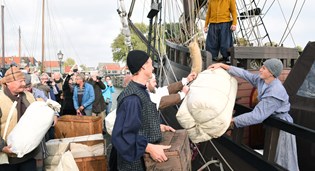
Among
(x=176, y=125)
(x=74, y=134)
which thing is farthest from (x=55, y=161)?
(x=176, y=125)

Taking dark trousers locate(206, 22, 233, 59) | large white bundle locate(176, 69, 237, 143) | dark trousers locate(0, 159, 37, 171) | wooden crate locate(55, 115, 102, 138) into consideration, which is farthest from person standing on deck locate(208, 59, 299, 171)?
wooden crate locate(55, 115, 102, 138)

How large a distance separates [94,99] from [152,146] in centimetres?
485

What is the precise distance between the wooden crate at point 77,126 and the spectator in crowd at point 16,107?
1.77 m

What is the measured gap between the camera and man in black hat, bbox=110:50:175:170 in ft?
6.56

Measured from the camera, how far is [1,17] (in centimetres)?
2659

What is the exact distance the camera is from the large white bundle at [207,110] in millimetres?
2613

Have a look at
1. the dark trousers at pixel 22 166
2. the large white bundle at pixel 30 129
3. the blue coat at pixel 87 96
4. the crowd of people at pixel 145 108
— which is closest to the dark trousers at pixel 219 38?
the crowd of people at pixel 145 108

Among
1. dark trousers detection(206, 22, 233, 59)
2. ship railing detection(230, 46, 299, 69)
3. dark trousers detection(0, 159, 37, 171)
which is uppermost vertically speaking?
dark trousers detection(206, 22, 233, 59)

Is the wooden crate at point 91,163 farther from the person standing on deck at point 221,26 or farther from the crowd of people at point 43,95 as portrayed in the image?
the person standing on deck at point 221,26

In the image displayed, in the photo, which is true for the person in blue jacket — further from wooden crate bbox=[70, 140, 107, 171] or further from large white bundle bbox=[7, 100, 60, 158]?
large white bundle bbox=[7, 100, 60, 158]

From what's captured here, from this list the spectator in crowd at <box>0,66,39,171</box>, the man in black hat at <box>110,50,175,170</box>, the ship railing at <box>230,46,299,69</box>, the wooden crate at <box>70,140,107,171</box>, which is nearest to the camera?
the man in black hat at <box>110,50,175,170</box>

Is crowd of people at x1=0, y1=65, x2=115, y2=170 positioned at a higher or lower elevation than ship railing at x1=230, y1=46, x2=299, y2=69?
lower

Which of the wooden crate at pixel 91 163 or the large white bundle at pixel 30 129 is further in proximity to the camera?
the wooden crate at pixel 91 163

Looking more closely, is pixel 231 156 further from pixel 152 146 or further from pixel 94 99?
pixel 94 99
